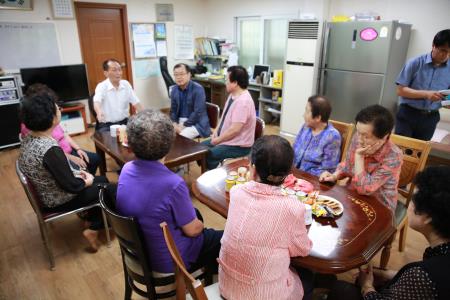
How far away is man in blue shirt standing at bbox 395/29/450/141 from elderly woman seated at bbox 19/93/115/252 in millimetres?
2794

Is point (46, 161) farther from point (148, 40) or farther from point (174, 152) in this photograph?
point (148, 40)

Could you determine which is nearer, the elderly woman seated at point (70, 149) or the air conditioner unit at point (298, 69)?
the elderly woman seated at point (70, 149)

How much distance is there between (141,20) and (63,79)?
5.98 feet

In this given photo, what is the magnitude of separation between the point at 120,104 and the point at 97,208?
4.63ft

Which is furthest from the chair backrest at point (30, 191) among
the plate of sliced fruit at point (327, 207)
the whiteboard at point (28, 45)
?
the whiteboard at point (28, 45)

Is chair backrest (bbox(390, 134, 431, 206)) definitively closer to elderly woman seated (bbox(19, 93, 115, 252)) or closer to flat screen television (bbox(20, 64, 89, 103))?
elderly woman seated (bbox(19, 93, 115, 252))

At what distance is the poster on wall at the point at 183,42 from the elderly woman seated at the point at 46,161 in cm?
447

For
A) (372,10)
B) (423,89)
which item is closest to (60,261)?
(423,89)

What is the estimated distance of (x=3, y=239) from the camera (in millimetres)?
2439

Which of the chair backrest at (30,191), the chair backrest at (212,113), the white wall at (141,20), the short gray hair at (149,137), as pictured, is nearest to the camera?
the short gray hair at (149,137)

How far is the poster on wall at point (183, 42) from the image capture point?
19.9ft

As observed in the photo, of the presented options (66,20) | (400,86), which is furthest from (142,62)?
(400,86)

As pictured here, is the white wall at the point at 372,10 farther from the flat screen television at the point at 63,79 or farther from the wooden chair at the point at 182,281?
the wooden chair at the point at 182,281

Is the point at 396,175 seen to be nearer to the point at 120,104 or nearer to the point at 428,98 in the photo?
the point at 428,98
